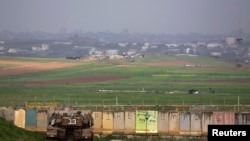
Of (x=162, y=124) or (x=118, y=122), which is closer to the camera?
(x=162, y=124)

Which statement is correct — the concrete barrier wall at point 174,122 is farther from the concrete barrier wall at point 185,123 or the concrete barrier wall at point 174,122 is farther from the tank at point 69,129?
the tank at point 69,129

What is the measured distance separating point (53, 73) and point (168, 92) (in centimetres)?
2896

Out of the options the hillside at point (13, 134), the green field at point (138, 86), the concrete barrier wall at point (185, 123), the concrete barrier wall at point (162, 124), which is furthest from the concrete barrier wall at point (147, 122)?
the green field at point (138, 86)

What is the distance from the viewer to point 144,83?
232 feet

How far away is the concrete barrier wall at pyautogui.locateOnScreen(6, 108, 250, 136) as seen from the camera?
30.2 meters

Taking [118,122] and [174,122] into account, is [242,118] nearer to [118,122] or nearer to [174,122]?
[174,122]

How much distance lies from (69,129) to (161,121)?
7068 mm

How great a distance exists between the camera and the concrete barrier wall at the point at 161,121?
30.2 m

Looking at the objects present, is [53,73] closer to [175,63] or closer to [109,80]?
[109,80]

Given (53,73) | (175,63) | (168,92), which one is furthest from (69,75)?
(175,63)

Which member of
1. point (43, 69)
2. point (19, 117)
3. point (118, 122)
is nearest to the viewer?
point (118, 122)

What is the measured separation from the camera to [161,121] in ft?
99.0

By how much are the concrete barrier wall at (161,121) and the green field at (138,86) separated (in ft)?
50.8

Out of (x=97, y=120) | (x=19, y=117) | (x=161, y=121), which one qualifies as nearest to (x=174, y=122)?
(x=161, y=121)
